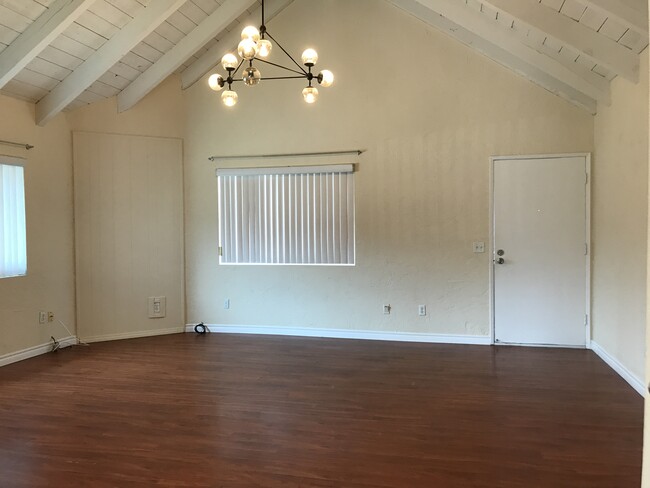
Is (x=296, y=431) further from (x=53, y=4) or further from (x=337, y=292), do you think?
(x=53, y=4)

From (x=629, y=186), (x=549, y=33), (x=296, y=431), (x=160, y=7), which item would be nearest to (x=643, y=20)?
(x=549, y=33)

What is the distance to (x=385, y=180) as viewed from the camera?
5188 millimetres

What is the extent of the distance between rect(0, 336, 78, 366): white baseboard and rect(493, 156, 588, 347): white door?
479 cm

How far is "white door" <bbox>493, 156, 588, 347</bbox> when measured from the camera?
4.74 metres

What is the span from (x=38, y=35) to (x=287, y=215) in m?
2.93

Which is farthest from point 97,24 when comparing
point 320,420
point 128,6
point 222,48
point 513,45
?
point 320,420

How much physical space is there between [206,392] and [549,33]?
12.8 ft

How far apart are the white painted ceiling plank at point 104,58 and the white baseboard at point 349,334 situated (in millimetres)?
2909

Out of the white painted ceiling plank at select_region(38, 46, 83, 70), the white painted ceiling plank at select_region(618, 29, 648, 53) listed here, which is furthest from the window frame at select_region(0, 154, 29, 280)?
the white painted ceiling plank at select_region(618, 29, 648, 53)

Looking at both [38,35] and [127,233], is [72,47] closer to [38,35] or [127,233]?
[38,35]

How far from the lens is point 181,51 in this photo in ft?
16.4

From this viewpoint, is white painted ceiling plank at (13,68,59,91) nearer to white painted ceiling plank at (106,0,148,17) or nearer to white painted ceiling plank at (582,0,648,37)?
white painted ceiling plank at (106,0,148,17)

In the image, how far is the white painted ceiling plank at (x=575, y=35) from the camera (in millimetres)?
3412

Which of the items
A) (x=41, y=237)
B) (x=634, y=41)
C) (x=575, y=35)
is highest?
(x=575, y=35)
